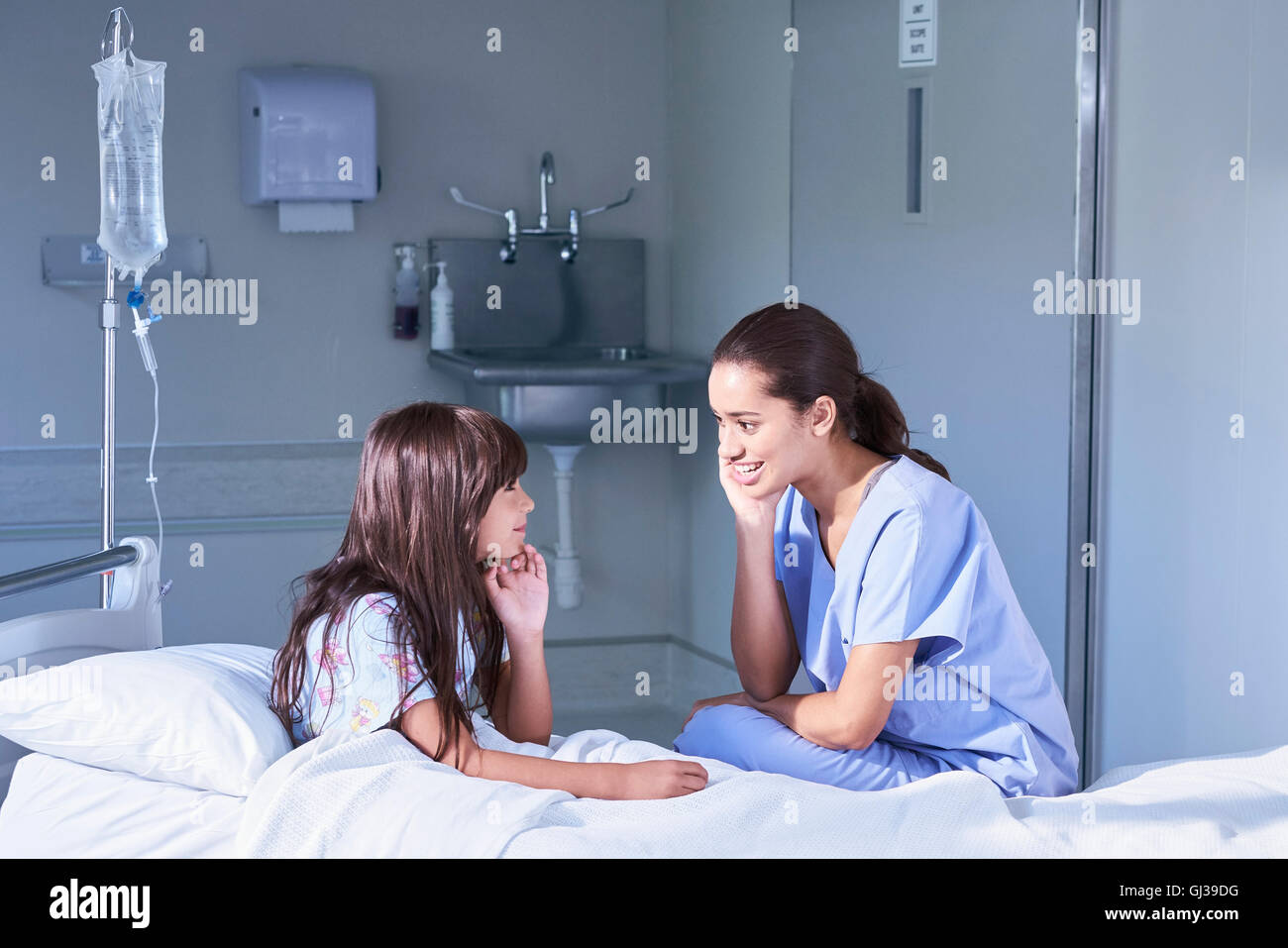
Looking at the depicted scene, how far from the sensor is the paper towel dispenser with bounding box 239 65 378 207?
285 centimetres

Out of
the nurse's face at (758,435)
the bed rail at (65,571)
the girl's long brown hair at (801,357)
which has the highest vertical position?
the girl's long brown hair at (801,357)

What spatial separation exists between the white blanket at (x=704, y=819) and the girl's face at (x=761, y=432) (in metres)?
0.39

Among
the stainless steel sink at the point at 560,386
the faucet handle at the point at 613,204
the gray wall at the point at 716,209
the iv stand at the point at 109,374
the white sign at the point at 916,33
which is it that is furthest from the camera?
the faucet handle at the point at 613,204

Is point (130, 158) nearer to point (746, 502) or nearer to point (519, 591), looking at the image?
point (519, 591)

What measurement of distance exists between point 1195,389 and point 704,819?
1412 millimetres

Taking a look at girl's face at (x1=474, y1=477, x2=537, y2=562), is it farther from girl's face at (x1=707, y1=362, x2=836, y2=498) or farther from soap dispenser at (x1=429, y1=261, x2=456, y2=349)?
soap dispenser at (x1=429, y1=261, x2=456, y2=349)

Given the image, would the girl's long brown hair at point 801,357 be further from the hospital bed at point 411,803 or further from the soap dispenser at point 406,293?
the soap dispenser at point 406,293

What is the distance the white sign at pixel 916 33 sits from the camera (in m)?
2.35

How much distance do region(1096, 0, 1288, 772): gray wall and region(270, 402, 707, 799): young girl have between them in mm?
1229

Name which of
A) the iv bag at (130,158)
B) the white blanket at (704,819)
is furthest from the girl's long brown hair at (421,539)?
the iv bag at (130,158)

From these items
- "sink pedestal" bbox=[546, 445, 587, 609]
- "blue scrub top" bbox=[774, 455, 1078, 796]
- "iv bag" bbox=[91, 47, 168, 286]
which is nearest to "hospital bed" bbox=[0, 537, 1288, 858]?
"blue scrub top" bbox=[774, 455, 1078, 796]
